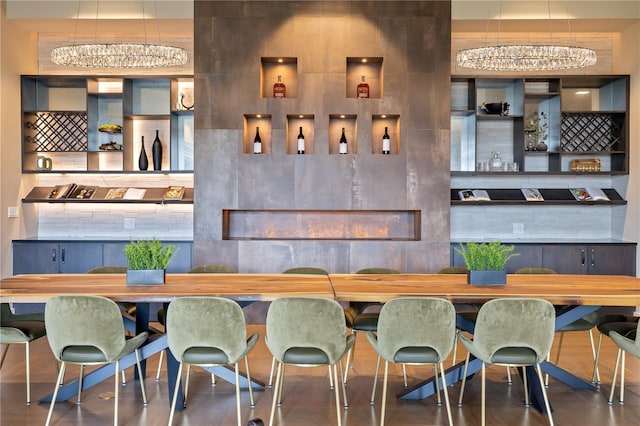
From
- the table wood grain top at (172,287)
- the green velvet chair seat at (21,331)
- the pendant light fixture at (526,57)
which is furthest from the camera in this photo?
the pendant light fixture at (526,57)

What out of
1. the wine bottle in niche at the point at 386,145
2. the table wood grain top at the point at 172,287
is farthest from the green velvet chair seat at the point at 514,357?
the wine bottle in niche at the point at 386,145

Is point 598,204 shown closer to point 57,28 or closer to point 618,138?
point 618,138

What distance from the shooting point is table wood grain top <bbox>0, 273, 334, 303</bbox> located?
339 centimetres

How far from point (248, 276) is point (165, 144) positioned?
325 cm

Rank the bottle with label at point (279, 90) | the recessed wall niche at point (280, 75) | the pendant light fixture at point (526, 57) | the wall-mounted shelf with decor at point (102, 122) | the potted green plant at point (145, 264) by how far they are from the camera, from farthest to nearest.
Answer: the wall-mounted shelf with decor at point (102, 122)
the recessed wall niche at point (280, 75)
the bottle with label at point (279, 90)
the pendant light fixture at point (526, 57)
the potted green plant at point (145, 264)

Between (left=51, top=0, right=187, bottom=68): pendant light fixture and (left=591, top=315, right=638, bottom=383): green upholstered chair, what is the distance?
3949 millimetres

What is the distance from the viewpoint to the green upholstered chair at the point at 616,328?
4.01m

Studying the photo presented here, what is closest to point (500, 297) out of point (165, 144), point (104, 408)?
point (104, 408)

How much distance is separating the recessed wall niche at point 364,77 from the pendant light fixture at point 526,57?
69.5 inches

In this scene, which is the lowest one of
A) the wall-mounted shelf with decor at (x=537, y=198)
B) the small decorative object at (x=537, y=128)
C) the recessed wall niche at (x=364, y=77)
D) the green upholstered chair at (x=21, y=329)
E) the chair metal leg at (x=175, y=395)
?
the chair metal leg at (x=175, y=395)

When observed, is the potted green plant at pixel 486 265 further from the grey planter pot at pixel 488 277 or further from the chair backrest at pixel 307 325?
the chair backrest at pixel 307 325

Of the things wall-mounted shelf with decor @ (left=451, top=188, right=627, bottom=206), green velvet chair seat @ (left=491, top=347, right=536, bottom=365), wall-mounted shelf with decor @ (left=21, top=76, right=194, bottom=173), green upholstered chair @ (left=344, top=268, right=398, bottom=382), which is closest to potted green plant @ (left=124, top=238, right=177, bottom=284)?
green upholstered chair @ (left=344, top=268, right=398, bottom=382)

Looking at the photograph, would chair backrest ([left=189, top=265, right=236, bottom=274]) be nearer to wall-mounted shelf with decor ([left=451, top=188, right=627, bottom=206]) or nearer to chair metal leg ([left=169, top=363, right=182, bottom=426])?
chair metal leg ([left=169, top=363, right=182, bottom=426])

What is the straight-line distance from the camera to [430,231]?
623 cm
